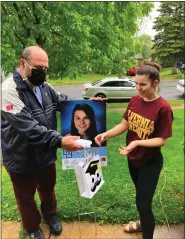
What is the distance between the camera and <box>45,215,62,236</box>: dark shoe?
305cm

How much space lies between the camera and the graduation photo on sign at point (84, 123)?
3.08 m

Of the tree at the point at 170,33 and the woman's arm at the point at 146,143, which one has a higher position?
the tree at the point at 170,33

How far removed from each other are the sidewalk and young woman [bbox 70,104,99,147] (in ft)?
2.84

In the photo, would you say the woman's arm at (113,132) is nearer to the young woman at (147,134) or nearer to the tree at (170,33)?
the young woman at (147,134)

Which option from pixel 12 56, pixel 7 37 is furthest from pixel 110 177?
pixel 7 37

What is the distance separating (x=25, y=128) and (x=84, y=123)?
0.88 m

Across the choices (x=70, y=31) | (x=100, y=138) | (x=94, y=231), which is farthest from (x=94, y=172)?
(x=70, y=31)

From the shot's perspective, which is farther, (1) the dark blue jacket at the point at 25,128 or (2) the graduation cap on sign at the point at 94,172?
(2) the graduation cap on sign at the point at 94,172

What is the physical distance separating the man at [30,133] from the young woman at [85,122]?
0.22 m

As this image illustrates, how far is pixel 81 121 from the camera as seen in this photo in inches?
123

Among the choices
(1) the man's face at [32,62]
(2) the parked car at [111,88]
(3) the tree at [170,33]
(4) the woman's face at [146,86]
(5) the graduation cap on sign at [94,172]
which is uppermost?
(3) the tree at [170,33]

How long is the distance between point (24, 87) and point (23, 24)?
15.6 feet

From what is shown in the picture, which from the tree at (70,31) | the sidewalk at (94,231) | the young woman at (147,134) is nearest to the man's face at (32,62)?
the young woman at (147,134)

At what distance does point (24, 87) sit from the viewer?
2.48m
